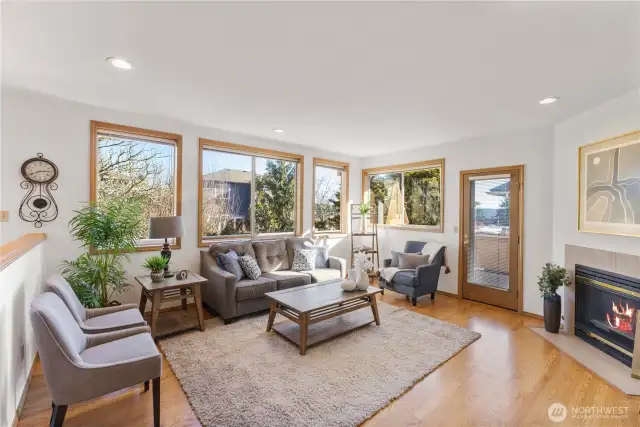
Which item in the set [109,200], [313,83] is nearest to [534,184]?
[313,83]

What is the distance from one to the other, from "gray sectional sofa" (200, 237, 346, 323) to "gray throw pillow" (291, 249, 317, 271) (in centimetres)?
9

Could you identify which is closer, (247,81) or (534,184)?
(247,81)

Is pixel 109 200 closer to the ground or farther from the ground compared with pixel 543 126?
closer to the ground

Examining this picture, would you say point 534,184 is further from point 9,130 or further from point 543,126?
A: point 9,130

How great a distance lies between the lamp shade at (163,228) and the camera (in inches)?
127

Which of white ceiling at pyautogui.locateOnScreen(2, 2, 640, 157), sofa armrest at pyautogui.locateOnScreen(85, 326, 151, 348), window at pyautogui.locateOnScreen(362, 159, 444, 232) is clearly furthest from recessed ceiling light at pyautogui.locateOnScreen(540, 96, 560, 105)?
sofa armrest at pyautogui.locateOnScreen(85, 326, 151, 348)

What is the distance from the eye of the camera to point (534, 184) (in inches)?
152

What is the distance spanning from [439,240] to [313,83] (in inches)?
138

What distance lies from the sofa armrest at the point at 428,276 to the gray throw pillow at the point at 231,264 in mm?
2488

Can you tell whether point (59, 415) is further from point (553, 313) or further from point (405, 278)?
point (553, 313)

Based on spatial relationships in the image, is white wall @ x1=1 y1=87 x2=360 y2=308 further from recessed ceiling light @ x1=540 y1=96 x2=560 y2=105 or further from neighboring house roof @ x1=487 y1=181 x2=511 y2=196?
neighboring house roof @ x1=487 y1=181 x2=511 y2=196

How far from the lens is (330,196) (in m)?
5.94

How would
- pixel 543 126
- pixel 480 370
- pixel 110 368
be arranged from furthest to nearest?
pixel 543 126 → pixel 480 370 → pixel 110 368

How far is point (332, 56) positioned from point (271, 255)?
305cm
